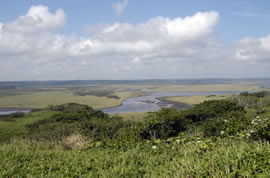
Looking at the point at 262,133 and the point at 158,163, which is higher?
the point at 262,133

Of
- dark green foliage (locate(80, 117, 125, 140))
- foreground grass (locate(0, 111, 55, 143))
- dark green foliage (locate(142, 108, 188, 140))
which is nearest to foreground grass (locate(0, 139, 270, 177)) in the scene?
dark green foliage (locate(80, 117, 125, 140))

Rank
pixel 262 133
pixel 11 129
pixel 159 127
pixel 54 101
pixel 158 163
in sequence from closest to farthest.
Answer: pixel 158 163, pixel 262 133, pixel 159 127, pixel 11 129, pixel 54 101

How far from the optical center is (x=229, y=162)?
14.3 feet

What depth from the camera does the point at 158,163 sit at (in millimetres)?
5707

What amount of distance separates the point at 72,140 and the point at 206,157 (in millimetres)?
6142

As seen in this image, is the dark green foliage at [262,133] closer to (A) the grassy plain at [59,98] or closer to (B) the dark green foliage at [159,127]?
(B) the dark green foliage at [159,127]

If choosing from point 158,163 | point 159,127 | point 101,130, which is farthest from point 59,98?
point 158,163

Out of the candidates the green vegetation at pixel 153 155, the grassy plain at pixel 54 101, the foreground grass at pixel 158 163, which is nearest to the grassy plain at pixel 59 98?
the grassy plain at pixel 54 101

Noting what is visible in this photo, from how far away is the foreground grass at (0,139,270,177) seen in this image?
420 cm

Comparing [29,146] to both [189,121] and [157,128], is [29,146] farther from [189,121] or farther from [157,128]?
[189,121]

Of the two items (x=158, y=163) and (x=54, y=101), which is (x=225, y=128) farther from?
(x=54, y=101)

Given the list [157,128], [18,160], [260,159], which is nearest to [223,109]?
[157,128]

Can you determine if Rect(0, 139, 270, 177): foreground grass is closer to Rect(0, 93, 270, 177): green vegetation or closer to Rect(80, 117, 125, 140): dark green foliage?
Rect(0, 93, 270, 177): green vegetation

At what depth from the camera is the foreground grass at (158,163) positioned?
4203mm
